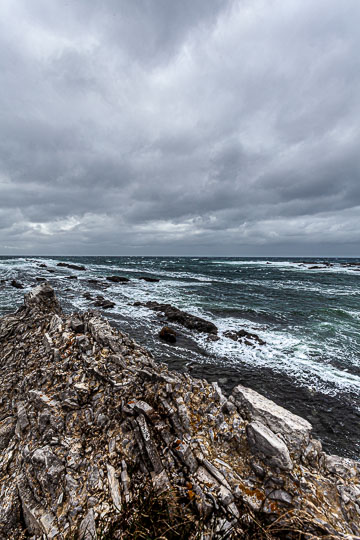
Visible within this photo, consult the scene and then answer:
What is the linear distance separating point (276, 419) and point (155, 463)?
2430 millimetres

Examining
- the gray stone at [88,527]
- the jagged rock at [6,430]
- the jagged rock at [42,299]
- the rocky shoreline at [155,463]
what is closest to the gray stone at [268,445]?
the rocky shoreline at [155,463]

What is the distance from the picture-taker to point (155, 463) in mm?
3869

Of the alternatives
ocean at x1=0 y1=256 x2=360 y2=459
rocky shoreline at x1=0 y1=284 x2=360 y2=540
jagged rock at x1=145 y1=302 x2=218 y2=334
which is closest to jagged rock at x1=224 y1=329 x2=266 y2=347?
ocean at x1=0 y1=256 x2=360 y2=459

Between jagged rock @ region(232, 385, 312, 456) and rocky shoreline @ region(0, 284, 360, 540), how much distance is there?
0.06 feet

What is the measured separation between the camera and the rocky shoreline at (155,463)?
10.3 feet

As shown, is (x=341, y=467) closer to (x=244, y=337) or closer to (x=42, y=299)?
(x=42, y=299)

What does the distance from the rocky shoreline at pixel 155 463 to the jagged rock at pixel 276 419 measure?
0.02 meters

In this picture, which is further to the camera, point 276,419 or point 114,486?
point 276,419

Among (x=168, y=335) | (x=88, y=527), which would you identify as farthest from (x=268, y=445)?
(x=168, y=335)

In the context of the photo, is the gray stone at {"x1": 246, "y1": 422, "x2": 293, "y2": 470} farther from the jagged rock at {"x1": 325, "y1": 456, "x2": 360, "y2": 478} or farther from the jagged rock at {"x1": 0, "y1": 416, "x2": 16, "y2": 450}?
the jagged rock at {"x1": 0, "y1": 416, "x2": 16, "y2": 450}

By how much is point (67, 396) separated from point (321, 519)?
16.6 ft

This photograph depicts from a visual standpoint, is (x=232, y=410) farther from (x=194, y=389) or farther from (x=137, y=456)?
(x=137, y=456)

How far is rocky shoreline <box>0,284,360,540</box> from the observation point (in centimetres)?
313

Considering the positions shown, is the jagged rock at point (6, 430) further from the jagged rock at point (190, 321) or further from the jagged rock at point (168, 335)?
the jagged rock at point (190, 321)
